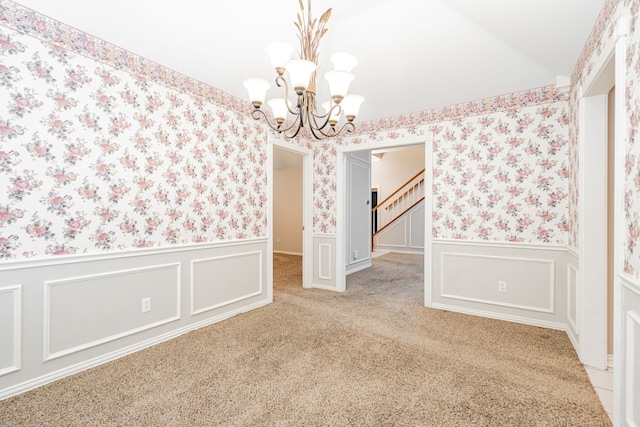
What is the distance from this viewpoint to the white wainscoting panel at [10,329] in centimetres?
176

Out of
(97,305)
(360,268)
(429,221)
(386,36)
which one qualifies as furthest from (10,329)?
(360,268)

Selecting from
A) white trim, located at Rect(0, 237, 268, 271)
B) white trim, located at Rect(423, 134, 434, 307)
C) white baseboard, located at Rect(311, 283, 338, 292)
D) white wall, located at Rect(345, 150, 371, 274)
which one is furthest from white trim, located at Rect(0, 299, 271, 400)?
white wall, located at Rect(345, 150, 371, 274)

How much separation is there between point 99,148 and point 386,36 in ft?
8.68

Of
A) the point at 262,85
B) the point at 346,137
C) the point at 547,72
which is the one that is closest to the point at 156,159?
the point at 262,85

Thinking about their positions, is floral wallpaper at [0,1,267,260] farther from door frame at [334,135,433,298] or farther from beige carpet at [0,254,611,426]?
door frame at [334,135,433,298]

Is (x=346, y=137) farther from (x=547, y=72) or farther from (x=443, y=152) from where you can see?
(x=547, y=72)

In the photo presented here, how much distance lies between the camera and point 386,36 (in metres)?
2.70

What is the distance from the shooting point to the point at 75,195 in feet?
6.71

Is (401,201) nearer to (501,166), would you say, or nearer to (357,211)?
(357,211)

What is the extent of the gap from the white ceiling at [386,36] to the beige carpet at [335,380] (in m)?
2.48

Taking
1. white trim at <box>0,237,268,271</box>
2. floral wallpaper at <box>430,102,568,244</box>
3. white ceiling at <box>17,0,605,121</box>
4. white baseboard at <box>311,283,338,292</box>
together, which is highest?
white ceiling at <box>17,0,605,121</box>

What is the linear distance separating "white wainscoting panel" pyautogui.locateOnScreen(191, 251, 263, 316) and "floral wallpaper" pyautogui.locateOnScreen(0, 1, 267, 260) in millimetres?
292

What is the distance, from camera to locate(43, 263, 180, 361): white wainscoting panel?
1.97 meters

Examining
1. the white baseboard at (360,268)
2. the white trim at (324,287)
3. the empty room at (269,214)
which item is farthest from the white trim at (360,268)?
the empty room at (269,214)
